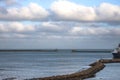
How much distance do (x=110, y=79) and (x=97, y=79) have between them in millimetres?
1869

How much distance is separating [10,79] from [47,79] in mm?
8522

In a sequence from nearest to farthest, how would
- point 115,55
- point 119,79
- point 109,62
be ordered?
point 119,79
point 109,62
point 115,55

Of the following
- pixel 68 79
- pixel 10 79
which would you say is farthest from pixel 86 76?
pixel 10 79

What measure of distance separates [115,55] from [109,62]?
15.7 metres

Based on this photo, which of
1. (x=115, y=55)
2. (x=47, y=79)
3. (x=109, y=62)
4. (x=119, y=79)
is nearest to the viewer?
(x=47, y=79)

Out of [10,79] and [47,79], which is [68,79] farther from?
[10,79]

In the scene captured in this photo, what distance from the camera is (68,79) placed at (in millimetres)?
48375

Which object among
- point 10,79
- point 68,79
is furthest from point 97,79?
point 10,79

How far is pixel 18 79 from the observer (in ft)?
173

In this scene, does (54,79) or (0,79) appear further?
(0,79)

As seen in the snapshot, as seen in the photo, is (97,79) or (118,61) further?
(118,61)

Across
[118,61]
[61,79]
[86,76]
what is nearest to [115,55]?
[118,61]

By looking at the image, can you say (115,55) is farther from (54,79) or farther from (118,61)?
(54,79)

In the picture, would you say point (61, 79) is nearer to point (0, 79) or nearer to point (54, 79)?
point (54, 79)
